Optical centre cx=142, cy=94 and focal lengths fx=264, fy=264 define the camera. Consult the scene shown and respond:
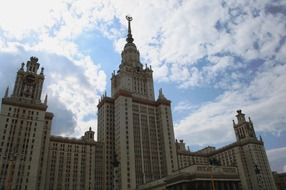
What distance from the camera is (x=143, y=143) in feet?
401

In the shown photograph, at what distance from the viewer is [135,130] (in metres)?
123

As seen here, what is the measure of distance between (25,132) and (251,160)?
125 metres

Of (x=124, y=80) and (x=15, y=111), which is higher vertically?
(x=124, y=80)

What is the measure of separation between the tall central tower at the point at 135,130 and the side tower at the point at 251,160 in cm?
5612

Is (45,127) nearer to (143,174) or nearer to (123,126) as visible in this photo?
(123,126)

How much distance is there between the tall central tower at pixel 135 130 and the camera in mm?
113812

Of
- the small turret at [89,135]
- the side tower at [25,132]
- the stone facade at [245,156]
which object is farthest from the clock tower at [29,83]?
the stone facade at [245,156]

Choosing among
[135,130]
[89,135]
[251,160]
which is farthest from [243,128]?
[89,135]

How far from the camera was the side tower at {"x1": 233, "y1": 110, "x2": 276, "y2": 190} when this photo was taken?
502 feet

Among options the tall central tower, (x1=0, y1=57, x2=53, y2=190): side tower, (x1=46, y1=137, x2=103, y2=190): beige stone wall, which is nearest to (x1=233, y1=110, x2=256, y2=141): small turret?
the tall central tower

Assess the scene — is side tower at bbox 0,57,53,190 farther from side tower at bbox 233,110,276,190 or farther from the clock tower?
side tower at bbox 233,110,276,190

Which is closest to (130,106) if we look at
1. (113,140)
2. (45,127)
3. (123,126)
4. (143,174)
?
(123,126)

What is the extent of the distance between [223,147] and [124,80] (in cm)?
8269

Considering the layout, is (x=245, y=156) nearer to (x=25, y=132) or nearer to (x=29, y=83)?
(x=25, y=132)
